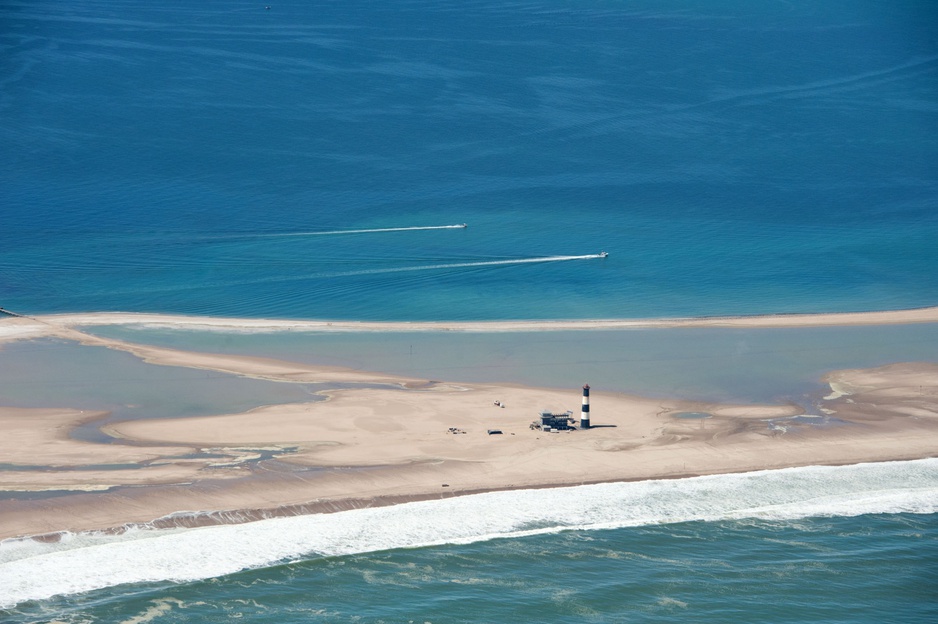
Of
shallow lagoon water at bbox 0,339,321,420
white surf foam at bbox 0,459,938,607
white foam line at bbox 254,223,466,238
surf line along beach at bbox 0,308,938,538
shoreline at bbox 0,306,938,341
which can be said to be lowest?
white surf foam at bbox 0,459,938,607

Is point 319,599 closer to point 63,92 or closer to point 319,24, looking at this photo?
point 63,92

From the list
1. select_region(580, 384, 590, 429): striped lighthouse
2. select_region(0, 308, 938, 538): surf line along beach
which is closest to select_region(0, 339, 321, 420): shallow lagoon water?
select_region(0, 308, 938, 538): surf line along beach

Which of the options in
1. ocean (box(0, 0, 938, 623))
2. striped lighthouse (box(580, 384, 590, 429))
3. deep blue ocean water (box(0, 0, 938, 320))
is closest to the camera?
ocean (box(0, 0, 938, 623))

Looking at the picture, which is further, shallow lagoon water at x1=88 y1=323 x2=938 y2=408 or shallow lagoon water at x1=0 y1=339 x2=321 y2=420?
shallow lagoon water at x1=88 y1=323 x2=938 y2=408

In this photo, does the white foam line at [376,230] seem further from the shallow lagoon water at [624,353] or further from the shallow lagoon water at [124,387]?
the shallow lagoon water at [124,387]

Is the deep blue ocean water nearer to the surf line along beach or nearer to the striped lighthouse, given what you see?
the surf line along beach

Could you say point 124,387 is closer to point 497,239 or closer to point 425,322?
point 425,322

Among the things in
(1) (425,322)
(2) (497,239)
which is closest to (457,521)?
(1) (425,322)

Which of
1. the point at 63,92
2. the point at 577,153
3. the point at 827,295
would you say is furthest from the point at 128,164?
A: the point at 827,295
